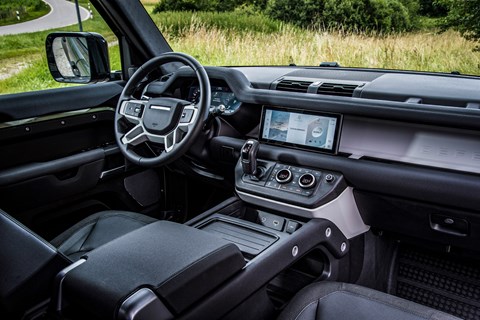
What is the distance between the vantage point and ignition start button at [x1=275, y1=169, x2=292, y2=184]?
2.02 metres

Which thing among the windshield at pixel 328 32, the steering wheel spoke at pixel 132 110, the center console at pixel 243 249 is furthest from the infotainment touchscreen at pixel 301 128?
the windshield at pixel 328 32

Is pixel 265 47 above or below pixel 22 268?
above

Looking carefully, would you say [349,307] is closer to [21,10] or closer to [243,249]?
[243,249]

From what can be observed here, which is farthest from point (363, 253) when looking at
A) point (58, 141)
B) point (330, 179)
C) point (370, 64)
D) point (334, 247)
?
point (58, 141)

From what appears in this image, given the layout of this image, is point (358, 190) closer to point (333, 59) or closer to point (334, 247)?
point (334, 247)

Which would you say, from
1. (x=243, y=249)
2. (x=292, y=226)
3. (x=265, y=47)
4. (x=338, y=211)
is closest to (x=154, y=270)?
(x=243, y=249)

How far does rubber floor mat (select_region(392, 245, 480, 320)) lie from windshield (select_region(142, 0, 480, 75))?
36.2 inches

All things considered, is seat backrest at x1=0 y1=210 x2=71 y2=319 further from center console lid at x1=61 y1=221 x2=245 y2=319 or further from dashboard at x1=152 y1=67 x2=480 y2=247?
dashboard at x1=152 y1=67 x2=480 y2=247

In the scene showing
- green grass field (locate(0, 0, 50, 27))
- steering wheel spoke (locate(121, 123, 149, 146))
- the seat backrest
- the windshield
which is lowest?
the seat backrest

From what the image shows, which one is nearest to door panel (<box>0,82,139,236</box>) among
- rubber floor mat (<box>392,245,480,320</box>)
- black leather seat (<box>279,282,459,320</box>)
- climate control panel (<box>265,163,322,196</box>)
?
climate control panel (<box>265,163,322,196</box>)

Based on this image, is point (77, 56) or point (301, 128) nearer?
point (301, 128)

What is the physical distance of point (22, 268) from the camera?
4.51ft

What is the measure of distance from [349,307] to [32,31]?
84.3 inches

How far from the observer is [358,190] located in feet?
6.56
